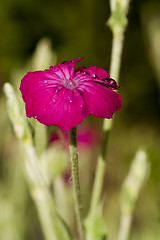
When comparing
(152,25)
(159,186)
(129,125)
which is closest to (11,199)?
(159,186)

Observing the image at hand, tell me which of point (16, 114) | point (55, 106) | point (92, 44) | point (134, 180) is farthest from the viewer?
point (92, 44)

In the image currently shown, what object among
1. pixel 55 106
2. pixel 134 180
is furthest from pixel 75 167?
pixel 134 180

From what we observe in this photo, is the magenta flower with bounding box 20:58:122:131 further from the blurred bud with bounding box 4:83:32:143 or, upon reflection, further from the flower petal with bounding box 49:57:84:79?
the blurred bud with bounding box 4:83:32:143

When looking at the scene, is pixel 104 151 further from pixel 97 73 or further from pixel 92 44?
pixel 92 44

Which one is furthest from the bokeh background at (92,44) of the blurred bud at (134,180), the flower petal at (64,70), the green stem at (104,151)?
the flower petal at (64,70)

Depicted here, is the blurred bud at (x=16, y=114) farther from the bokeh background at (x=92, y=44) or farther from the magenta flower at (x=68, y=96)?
the bokeh background at (x=92, y=44)

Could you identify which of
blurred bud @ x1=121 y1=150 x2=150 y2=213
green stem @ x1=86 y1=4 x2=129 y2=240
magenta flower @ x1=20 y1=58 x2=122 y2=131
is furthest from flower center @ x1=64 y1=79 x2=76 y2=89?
blurred bud @ x1=121 y1=150 x2=150 y2=213
